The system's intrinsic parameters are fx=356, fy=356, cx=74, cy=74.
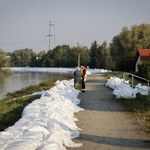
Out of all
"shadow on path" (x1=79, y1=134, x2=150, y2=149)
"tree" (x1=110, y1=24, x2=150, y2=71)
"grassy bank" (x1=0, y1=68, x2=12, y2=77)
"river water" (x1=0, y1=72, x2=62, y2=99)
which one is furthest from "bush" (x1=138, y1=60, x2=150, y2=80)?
"tree" (x1=110, y1=24, x2=150, y2=71)

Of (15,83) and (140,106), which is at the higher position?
(140,106)

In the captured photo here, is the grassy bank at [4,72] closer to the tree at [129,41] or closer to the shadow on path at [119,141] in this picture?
the tree at [129,41]

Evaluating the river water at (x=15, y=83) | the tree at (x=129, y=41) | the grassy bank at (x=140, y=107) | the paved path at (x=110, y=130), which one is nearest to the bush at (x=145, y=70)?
the river water at (x=15, y=83)

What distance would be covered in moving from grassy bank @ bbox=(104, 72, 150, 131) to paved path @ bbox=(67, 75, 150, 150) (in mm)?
256

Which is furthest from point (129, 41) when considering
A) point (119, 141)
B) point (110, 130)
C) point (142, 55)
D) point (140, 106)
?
point (119, 141)

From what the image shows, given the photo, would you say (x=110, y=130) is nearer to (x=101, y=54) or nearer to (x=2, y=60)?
(x=2, y=60)

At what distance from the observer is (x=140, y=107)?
49.9 ft

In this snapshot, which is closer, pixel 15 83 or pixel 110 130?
pixel 110 130

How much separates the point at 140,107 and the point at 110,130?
4889 mm

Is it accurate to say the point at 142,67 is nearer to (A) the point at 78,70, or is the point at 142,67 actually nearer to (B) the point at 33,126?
(A) the point at 78,70

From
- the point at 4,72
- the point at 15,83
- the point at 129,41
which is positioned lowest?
the point at 15,83

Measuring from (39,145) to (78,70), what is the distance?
16.6 m

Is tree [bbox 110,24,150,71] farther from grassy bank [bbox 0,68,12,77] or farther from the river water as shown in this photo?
the river water

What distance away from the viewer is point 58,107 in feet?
44.1
